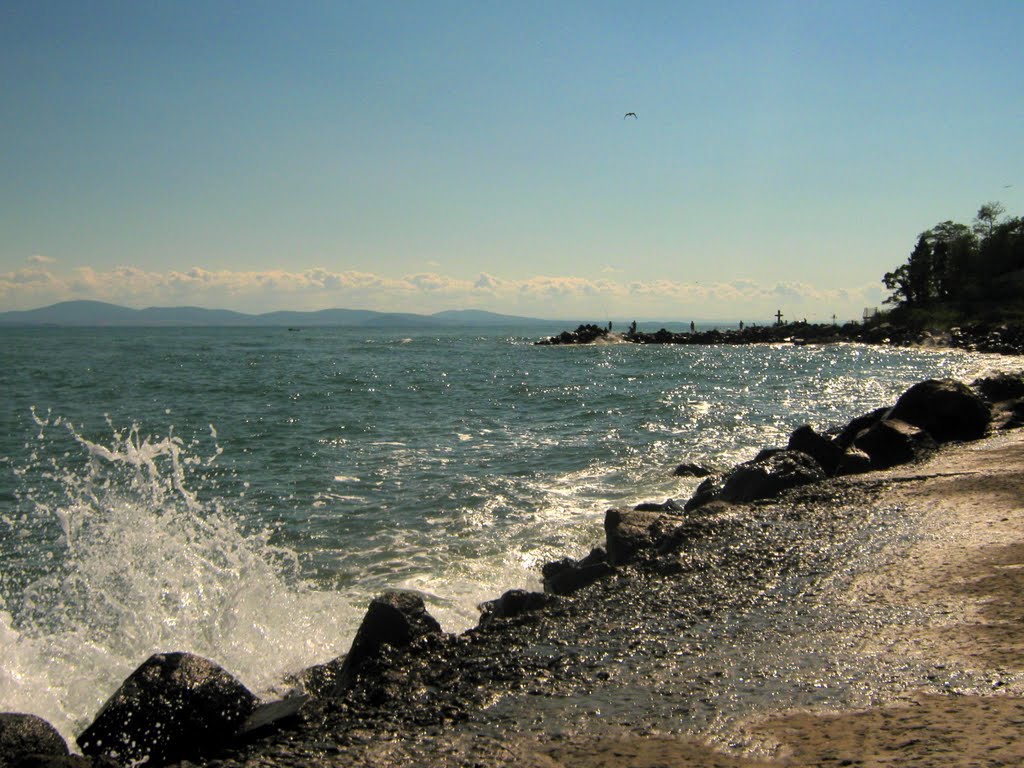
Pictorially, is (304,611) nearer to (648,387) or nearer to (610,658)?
(610,658)

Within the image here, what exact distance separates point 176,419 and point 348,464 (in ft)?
36.4

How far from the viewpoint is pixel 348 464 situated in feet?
62.7

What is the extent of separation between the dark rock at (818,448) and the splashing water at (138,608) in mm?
9648

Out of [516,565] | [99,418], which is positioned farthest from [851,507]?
[99,418]

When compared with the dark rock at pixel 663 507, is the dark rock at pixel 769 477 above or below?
above

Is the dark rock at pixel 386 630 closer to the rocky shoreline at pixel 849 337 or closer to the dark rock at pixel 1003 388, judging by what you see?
the dark rock at pixel 1003 388

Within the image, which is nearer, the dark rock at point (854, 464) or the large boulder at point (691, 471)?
the dark rock at point (854, 464)

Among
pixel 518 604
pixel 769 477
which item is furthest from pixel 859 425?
pixel 518 604

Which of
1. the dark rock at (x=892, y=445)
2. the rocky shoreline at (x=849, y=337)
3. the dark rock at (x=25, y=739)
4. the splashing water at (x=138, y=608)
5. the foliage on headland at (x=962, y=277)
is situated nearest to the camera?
the dark rock at (x=25, y=739)

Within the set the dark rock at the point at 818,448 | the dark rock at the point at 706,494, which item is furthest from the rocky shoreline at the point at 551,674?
the dark rock at the point at 818,448

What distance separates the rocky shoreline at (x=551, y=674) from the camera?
529cm

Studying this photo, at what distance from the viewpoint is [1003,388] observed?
71.6ft

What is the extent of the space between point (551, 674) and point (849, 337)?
273 ft

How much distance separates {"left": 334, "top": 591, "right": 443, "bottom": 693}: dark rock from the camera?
6.93m
